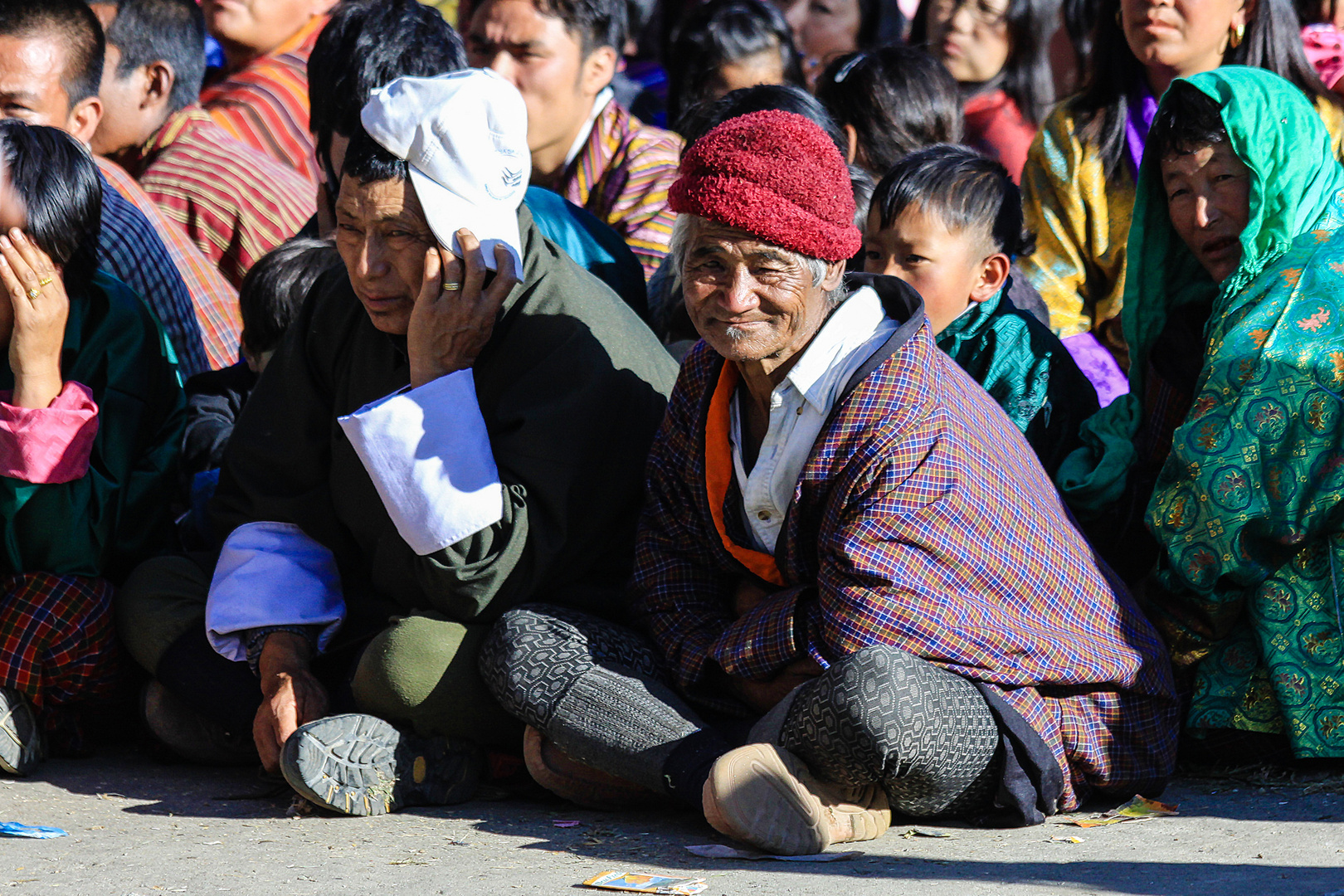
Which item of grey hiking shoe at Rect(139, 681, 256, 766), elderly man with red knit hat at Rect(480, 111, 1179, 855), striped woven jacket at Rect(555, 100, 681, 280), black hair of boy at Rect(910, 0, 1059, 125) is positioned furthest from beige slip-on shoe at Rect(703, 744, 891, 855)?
black hair of boy at Rect(910, 0, 1059, 125)

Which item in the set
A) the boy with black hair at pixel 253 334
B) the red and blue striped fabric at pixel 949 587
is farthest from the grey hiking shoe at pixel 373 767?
the boy with black hair at pixel 253 334

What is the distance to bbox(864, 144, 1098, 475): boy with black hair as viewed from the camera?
3.80 meters

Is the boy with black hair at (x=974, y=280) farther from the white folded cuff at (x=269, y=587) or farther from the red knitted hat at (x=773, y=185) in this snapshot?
the white folded cuff at (x=269, y=587)

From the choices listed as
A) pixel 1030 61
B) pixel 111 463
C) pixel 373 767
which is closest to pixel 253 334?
pixel 111 463

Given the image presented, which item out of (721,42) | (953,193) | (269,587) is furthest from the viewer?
(721,42)

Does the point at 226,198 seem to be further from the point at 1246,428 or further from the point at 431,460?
the point at 1246,428

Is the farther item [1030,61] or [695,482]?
[1030,61]

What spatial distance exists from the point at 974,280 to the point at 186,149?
297 centimetres

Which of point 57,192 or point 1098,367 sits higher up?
point 57,192

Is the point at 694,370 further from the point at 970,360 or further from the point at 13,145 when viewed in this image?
the point at 13,145

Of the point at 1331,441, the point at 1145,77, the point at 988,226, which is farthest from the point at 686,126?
the point at 1331,441

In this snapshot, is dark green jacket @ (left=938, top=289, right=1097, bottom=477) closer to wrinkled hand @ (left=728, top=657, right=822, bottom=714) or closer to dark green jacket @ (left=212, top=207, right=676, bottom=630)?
dark green jacket @ (left=212, top=207, right=676, bottom=630)

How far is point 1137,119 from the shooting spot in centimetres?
483

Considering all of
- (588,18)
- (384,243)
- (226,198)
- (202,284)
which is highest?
(588,18)
